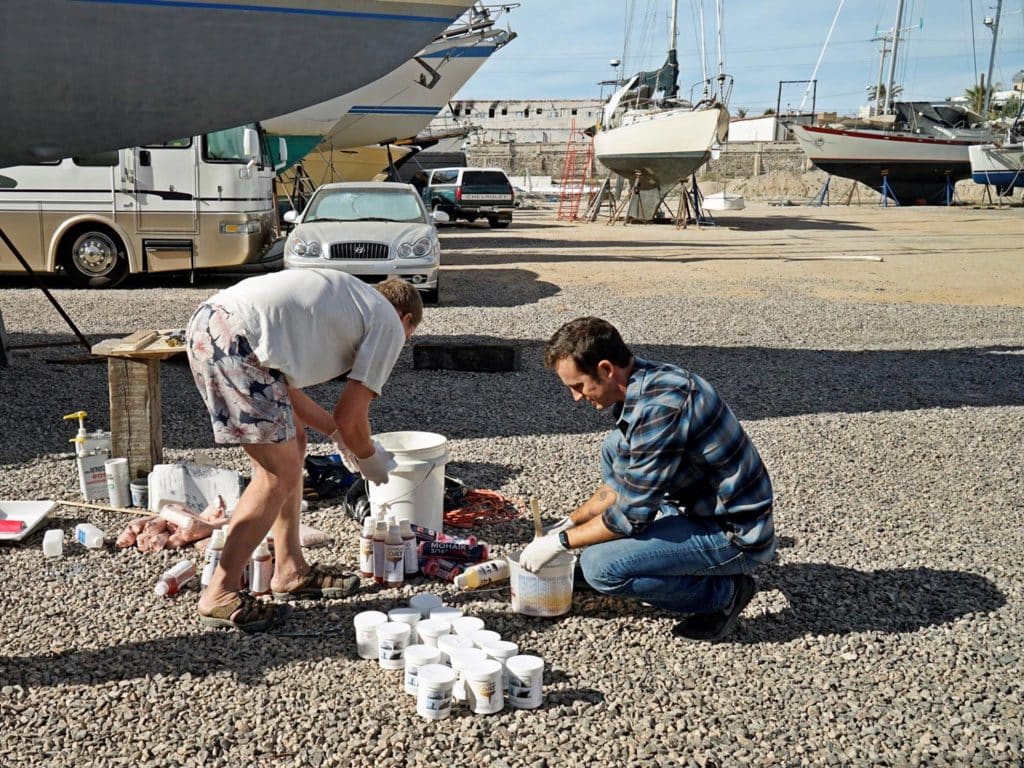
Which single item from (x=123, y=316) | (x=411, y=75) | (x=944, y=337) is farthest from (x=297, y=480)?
(x=411, y=75)

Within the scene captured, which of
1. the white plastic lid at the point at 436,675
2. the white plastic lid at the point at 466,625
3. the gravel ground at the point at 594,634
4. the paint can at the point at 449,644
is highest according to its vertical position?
the white plastic lid at the point at 436,675

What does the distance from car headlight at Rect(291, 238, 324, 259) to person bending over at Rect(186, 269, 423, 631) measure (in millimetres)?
9305

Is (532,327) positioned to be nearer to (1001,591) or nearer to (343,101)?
(1001,591)

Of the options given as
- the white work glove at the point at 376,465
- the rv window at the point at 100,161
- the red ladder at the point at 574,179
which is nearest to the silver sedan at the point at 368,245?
the rv window at the point at 100,161

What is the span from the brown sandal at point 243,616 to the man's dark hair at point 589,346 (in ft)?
5.36

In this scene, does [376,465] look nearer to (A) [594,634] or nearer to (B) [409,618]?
(B) [409,618]

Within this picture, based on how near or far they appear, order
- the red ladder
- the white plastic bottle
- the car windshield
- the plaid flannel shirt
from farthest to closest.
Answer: the red ladder → the car windshield → the white plastic bottle → the plaid flannel shirt

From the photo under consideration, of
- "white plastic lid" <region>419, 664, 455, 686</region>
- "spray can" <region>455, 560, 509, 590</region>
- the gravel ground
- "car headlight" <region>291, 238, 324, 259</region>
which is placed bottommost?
the gravel ground

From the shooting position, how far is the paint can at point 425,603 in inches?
159

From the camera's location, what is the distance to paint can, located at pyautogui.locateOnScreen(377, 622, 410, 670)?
147 inches

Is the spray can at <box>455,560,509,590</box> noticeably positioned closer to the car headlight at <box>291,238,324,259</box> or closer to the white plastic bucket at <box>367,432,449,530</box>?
the white plastic bucket at <box>367,432,449,530</box>

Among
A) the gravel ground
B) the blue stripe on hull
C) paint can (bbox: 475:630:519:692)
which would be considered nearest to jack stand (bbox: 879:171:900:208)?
the gravel ground

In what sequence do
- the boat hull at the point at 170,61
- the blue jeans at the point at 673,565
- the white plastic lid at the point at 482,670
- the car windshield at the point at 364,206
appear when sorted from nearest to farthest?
the white plastic lid at the point at 482,670
the blue jeans at the point at 673,565
the boat hull at the point at 170,61
the car windshield at the point at 364,206

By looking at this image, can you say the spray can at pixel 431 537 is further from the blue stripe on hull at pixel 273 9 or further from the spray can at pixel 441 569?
the blue stripe on hull at pixel 273 9
